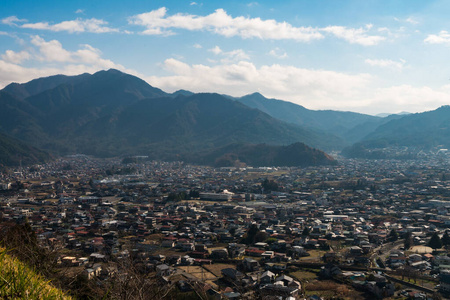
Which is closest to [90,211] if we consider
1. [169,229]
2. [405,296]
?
[169,229]

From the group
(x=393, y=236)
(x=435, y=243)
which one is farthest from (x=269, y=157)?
(x=435, y=243)

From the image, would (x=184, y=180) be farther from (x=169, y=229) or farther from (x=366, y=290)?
(x=366, y=290)

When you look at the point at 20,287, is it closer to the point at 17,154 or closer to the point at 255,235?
the point at 255,235

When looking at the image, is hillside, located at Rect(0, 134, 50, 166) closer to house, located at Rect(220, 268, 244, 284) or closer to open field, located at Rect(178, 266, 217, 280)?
open field, located at Rect(178, 266, 217, 280)

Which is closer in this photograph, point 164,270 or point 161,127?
point 164,270

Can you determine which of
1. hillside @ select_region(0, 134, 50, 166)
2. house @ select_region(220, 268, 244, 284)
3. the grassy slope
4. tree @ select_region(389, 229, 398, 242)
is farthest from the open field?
hillside @ select_region(0, 134, 50, 166)
